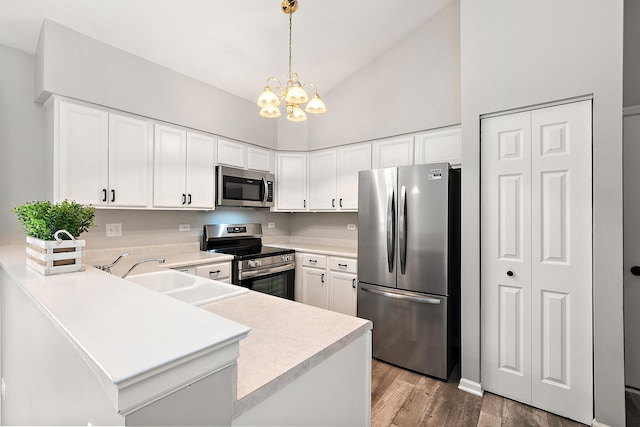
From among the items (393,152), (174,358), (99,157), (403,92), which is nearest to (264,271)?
(99,157)

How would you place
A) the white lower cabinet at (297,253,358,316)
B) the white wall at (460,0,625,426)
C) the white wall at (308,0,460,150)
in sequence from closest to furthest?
1. the white wall at (460,0,625,426)
2. the white wall at (308,0,460,150)
3. the white lower cabinet at (297,253,358,316)

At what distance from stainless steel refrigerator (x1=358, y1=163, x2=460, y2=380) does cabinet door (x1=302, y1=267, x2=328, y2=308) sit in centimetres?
71

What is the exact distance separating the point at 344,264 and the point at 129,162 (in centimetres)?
232

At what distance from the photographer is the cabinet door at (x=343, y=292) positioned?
3254 mm

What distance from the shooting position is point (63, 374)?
0.75 metres

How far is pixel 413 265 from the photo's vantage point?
2553 mm

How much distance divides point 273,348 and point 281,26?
302cm

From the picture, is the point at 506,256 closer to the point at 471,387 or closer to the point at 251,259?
the point at 471,387

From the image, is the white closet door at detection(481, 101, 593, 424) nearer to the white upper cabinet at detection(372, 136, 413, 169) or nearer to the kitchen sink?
the white upper cabinet at detection(372, 136, 413, 169)

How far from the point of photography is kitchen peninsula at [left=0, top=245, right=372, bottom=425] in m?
0.48

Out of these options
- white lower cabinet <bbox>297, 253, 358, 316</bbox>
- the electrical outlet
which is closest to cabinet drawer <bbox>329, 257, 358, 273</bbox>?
white lower cabinet <bbox>297, 253, 358, 316</bbox>

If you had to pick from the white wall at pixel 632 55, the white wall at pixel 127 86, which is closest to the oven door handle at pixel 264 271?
the white wall at pixel 127 86

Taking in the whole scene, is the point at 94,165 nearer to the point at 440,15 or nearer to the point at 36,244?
the point at 36,244

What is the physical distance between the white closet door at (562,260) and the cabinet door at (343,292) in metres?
1.62
